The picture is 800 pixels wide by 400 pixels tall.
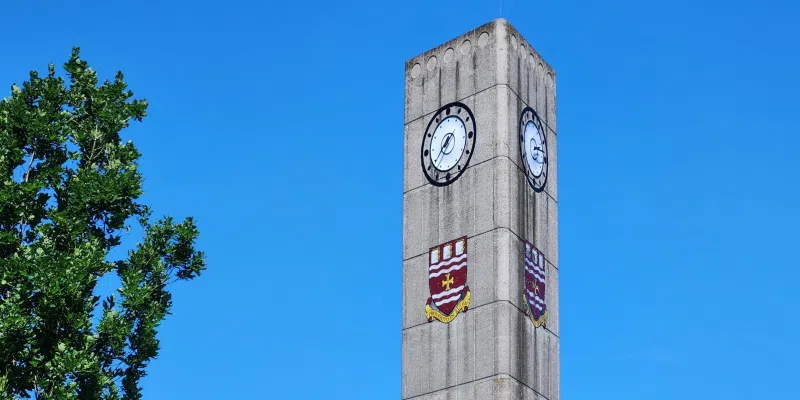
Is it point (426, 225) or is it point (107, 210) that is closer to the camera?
point (107, 210)

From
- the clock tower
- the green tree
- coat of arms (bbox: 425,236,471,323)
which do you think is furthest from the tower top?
the green tree

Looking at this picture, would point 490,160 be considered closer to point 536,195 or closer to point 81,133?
point 536,195

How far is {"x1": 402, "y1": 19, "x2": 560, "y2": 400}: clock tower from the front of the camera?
45.4m

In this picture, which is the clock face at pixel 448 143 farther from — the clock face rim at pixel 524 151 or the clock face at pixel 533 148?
the clock face at pixel 533 148

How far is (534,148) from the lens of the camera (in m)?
49.4

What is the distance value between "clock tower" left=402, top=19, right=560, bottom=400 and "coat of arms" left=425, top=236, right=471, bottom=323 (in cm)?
5

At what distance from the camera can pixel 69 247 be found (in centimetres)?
3073

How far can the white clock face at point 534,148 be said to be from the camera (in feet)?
160

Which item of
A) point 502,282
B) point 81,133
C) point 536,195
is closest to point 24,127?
point 81,133

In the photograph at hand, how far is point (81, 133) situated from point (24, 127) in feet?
4.39

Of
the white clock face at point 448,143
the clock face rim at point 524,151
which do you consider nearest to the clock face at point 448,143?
the white clock face at point 448,143

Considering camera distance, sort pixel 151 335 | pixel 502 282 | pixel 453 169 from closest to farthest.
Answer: pixel 151 335
pixel 502 282
pixel 453 169

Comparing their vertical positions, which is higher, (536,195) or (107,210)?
(536,195)

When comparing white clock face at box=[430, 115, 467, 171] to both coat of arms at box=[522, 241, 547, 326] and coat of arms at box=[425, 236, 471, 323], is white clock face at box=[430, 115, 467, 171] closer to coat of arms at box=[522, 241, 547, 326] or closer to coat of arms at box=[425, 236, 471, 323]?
coat of arms at box=[425, 236, 471, 323]
